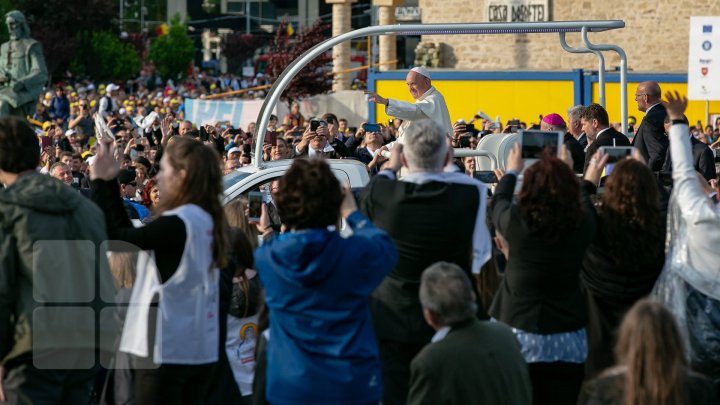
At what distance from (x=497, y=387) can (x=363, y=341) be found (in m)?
0.58

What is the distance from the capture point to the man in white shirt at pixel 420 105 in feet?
33.8

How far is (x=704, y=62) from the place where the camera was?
73.6 ft

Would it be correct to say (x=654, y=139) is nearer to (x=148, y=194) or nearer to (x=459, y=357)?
(x=148, y=194)

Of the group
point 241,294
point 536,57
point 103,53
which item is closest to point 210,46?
point 103,53

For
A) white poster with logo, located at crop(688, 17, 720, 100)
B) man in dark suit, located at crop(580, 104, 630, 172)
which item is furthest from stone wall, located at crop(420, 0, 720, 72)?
man in dark suit, located at crop(580, 104, 630, 172)

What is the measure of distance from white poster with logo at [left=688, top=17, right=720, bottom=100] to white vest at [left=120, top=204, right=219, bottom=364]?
17237 millimetres

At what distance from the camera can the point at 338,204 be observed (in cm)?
565

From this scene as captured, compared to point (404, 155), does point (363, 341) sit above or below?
below

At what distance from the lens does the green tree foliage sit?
57375 mm

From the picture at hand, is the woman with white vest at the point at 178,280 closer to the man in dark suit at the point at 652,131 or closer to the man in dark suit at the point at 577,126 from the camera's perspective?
the man in dark suit at the point at 652,131

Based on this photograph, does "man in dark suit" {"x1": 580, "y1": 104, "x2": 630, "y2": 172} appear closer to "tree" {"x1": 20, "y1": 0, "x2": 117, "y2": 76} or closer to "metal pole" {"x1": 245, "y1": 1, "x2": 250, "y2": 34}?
"tree" {"x1": 20, "y1": 0, "x2": 117, "y2": 76}

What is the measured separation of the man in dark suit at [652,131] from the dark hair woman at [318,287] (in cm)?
559

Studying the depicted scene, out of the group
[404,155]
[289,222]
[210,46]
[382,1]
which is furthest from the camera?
[210,46]

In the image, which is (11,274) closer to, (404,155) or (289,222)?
(289,222)
